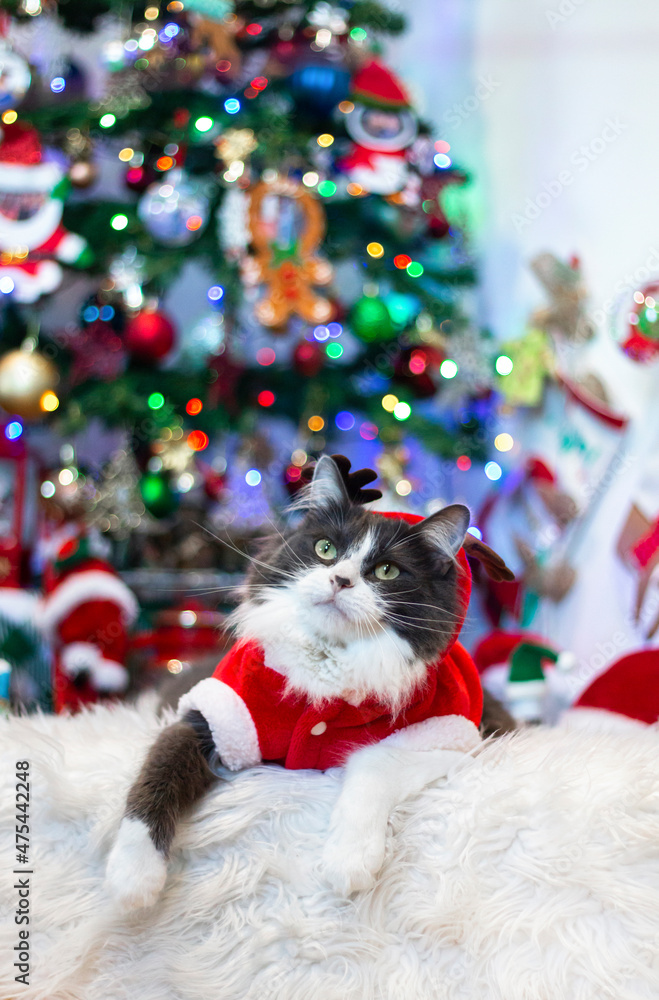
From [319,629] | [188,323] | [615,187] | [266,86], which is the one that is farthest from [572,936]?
[188,323]

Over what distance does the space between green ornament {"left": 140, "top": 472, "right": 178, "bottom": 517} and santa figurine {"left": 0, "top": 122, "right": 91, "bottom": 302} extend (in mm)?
587

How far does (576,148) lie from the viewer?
2025mm

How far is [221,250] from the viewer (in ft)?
6.54

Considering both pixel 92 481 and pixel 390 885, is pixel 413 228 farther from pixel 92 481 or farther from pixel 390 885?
pixel 390 885

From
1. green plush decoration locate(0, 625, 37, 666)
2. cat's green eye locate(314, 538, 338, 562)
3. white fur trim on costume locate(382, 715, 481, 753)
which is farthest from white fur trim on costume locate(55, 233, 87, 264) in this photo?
white fur trim on costume locate(382, 715, 481, 753)

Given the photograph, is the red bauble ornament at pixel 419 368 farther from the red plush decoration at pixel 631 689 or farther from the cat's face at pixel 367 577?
the cat's face at pixel 367 577

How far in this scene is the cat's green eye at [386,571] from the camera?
795 mm

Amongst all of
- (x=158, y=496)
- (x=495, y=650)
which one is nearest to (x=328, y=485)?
(x=495, y=650)

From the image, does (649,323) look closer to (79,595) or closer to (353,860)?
(353,860)

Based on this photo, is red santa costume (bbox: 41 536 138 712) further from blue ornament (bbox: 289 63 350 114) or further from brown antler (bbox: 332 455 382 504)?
blue ornament (bbox: 289 63 350 114)

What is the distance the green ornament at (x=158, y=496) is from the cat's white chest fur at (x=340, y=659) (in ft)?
4.21

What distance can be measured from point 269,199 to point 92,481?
0.98 m

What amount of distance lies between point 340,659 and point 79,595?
3.74 ft

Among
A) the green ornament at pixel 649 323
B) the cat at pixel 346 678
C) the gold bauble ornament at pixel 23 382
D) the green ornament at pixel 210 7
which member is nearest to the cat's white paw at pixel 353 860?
the cat at pixel 346 678
